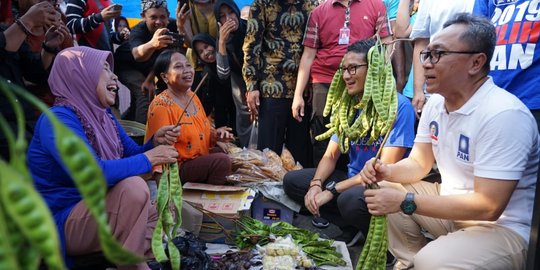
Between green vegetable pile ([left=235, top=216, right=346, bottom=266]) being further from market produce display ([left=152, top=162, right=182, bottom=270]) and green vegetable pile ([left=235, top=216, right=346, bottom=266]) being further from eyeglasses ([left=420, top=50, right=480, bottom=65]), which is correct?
eyeglasses ([left=420, top=50, right=480, bottom=65])

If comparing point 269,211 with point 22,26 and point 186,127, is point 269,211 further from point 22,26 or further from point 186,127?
point 22,26

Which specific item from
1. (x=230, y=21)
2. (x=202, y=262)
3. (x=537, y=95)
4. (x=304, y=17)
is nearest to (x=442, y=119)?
(x=537, y=95)

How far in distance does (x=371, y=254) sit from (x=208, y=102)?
3.52 metres

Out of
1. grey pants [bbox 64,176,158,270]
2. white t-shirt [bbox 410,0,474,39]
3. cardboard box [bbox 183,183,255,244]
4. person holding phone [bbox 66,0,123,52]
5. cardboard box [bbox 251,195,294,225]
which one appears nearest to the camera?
grey pants [bbox 64,176,158,270]

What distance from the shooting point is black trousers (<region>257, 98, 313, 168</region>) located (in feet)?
15.8

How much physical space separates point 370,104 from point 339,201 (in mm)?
846

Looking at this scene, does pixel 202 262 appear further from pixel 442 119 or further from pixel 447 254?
pixel 442 119

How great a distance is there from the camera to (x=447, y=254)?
2.38 meters

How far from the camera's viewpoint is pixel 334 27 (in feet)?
14.8

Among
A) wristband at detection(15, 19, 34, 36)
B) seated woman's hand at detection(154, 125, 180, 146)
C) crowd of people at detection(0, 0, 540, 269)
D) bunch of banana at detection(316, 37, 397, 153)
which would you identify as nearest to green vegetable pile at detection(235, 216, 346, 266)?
crowd of people at detection(0, 0, 540, 269)

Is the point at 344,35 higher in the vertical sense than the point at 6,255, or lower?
higher

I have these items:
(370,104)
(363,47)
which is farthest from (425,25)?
(370,104)

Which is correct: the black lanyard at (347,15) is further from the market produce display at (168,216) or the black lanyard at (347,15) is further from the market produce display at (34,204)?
the market produce display at (34,204)

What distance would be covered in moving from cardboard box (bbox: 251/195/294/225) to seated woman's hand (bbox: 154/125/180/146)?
1.23m
